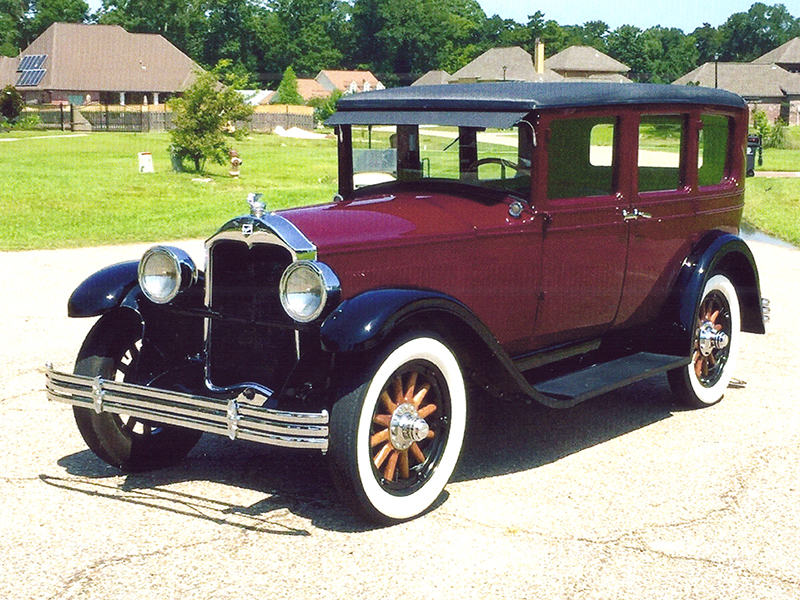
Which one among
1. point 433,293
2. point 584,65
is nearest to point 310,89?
point 584,65

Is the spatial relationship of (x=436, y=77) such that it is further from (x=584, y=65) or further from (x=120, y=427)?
(x=120, y=427)

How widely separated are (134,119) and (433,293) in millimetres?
49253

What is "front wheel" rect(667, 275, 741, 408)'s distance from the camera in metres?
6.51

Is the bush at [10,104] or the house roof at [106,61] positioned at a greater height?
the house roof at [106,61]

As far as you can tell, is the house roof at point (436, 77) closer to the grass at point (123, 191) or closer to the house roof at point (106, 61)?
the house roof at point (106, 61)

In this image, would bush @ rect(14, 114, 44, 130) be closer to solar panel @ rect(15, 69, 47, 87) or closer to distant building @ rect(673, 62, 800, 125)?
solar panel @ rect(15, 69, 47, 87)

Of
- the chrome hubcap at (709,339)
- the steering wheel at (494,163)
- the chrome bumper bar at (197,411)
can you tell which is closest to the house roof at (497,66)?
the chrome hubcap at (709,339)

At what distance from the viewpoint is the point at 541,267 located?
555 cm

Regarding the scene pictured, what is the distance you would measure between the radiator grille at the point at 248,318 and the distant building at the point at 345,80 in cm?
9961

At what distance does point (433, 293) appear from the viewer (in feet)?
15.5

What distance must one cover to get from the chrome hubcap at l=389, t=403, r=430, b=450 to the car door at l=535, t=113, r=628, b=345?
48.8 inches

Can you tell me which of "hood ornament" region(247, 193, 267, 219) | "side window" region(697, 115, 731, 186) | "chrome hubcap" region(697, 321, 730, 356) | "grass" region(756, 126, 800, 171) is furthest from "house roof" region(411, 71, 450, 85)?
"hood ornament" region(247, 193, 267, 219)

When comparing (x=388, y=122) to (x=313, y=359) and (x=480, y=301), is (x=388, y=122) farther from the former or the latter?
(x=313, y=359)

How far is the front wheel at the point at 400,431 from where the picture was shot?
4.37 meters
